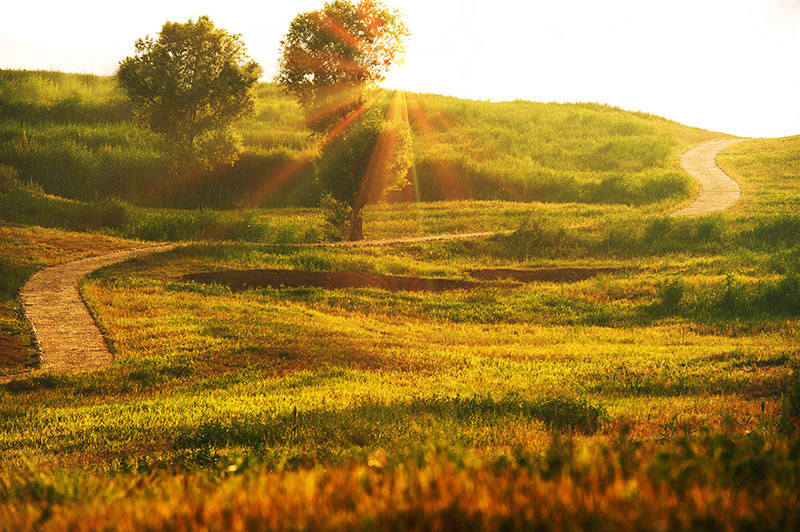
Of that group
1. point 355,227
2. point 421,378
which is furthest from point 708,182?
point 421,378

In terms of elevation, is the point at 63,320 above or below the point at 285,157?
below

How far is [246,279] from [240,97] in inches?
888

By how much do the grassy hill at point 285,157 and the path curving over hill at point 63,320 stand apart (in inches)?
769

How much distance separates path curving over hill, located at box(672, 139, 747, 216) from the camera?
31.3 metres

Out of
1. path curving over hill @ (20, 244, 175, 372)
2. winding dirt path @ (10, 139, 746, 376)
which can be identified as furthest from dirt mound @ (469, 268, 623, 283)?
path curving over hill @ (20, 244, 175, 372)

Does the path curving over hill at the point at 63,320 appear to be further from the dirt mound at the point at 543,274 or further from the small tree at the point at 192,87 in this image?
the small tree at the point at 192,87

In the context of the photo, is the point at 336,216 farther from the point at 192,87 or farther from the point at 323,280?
the point at 192,87

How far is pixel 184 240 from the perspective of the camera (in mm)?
25469

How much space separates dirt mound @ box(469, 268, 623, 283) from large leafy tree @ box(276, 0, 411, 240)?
6727mm

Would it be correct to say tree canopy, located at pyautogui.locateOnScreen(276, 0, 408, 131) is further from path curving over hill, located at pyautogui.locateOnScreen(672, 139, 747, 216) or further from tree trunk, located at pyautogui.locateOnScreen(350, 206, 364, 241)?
path curving over hill, located at pyautogui.locateOnScreen(672, 139, 747, 216)

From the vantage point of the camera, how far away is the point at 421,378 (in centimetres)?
988

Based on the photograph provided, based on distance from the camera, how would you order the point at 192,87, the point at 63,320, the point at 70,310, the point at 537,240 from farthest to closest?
the point at 192,87 < the point at 537,240 < the point at 70,310 < the point at 63,320

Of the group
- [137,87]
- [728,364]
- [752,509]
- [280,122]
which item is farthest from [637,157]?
[752,509]

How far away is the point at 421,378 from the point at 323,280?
8.85 meters
